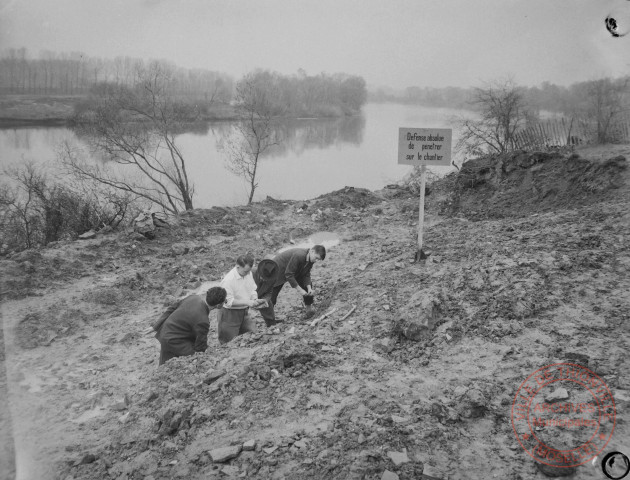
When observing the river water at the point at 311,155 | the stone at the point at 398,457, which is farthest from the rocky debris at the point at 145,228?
the stone at the point at 398,457

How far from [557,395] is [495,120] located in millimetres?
11996

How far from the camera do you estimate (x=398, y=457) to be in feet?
8.03

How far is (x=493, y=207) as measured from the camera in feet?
29.1

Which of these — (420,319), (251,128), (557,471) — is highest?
(251,128)

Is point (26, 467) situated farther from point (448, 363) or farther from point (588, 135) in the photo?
point (588, 135)

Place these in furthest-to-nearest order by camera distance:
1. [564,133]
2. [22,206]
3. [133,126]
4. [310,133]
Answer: [310,133], [133,126], [22,206], [564,133]

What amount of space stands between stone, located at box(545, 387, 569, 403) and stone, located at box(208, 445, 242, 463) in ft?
6.54

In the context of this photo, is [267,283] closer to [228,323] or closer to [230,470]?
[228,323]

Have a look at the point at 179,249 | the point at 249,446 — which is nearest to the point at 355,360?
the point at 249,446

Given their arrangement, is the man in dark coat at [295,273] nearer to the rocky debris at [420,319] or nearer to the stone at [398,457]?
the rocky debris at [420,319]

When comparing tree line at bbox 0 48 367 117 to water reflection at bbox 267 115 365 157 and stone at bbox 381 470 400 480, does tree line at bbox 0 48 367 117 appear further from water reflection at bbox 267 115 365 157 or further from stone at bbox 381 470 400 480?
stone at bbox 381 470 400 480

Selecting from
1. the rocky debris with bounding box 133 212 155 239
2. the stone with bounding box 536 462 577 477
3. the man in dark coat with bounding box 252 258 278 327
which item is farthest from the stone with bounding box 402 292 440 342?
the rocky debris with bounding box 133 212 155 239

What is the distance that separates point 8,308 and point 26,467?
470 centimetres

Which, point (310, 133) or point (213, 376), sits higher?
point (310, 133)
